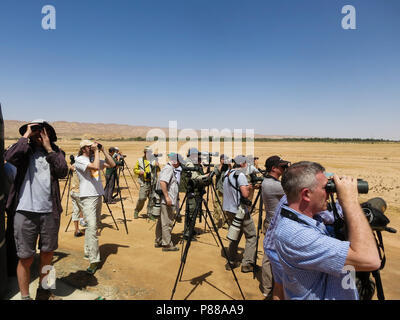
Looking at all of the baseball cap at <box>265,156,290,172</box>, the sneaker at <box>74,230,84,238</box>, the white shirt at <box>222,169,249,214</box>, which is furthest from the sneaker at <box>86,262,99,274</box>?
the baseball cap at <box>265,156,290,172</box>

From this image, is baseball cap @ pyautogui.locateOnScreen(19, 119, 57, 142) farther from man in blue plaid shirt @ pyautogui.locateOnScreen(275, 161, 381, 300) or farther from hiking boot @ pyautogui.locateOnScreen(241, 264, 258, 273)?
hiking boot @ pyautogui.locateOnScreen(241, 264, 258, 273)

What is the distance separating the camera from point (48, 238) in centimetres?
327

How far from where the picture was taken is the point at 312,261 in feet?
5.22

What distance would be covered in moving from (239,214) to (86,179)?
8.93ft

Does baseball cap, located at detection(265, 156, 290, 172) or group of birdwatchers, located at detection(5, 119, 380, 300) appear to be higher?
baseball cap, located at detection(265, 156, 290, 172)

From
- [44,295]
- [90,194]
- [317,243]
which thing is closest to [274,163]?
[317,243]

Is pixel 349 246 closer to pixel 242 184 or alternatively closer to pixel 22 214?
pixel 242 184

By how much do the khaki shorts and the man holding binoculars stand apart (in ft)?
9.02

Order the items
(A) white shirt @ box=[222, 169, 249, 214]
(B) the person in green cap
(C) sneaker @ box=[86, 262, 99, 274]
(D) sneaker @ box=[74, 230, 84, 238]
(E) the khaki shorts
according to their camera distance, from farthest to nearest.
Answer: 1. (B) the person in green cap
2. (D) sneaker @ box=[74, 230, 84, 238]
3. (A) white shirt @ box=[222, 169, 249, 214]
4. (C) sneaker @ box=[86, 262, 99, 274]
5. (E) the khaki shorts

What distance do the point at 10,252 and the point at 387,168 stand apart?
2326 centimetres

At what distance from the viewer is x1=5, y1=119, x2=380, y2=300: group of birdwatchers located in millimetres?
1574

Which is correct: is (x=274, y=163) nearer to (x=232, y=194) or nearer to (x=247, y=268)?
(x=232, y=194)
